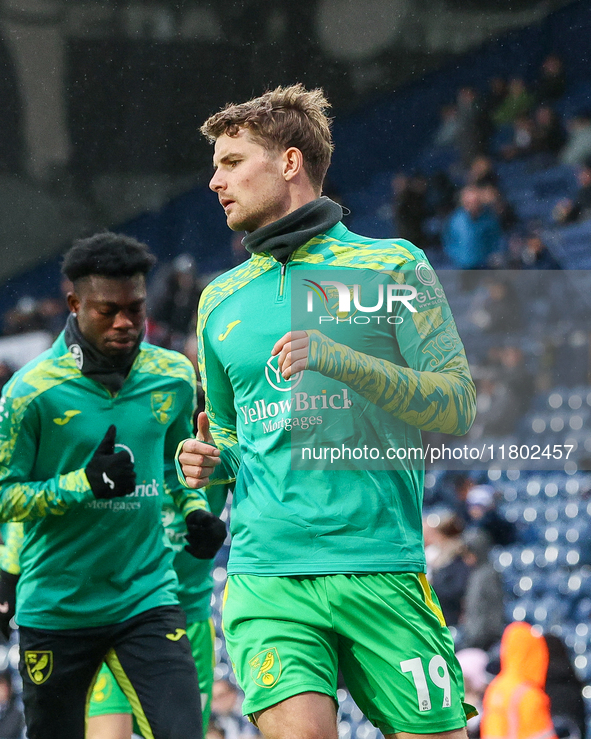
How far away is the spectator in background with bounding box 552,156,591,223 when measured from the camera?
4594 millimetres

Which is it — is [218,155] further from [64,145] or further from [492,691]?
[492,691]

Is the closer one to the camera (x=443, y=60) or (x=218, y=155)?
(x=218, y=155)

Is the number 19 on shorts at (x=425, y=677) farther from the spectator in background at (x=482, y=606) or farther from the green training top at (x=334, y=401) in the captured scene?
the spectator in background at (x=482, y=606)

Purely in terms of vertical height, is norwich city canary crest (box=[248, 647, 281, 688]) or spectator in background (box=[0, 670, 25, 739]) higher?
norwich city canary crest (box=[248, 647, 281, 688])

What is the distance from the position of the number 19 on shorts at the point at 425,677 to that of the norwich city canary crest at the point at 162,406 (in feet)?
3.91

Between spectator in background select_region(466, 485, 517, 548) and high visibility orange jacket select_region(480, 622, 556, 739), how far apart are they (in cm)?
49

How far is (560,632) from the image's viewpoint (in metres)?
3.65

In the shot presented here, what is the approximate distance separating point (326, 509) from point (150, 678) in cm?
92

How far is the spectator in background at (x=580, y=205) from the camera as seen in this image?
15.1 feet

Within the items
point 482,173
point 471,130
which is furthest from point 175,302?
point 471,130

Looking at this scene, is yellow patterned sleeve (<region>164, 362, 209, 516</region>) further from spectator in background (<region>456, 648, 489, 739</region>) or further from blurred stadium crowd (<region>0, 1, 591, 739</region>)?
spectator in background (<region>456, 648, 489, 739</region>)

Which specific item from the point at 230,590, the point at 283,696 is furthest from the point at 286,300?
the point at 283,696

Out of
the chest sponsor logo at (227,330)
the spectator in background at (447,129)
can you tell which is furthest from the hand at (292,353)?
the spectator in background at (447,129)

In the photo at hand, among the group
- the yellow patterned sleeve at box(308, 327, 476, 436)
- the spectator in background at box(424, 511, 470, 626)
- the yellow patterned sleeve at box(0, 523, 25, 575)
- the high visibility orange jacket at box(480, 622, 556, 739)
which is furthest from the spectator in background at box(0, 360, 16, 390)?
the yellow patterned sleeve at box(308, 327, 476, 436)
